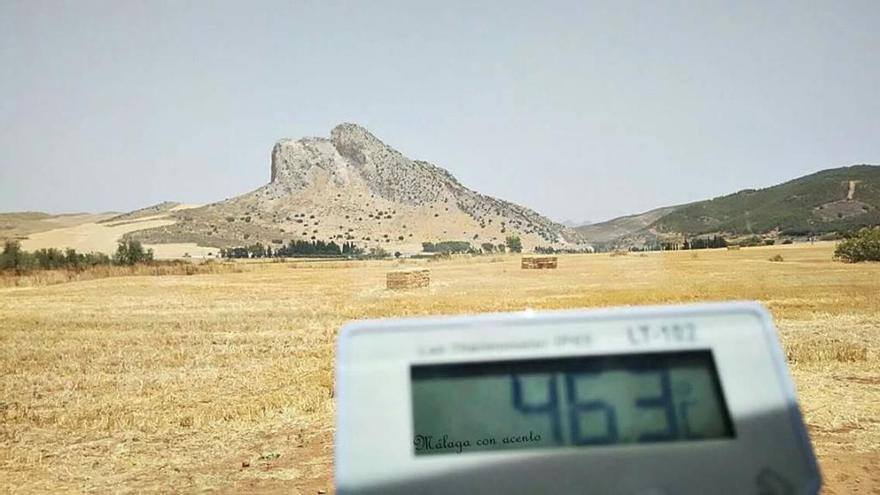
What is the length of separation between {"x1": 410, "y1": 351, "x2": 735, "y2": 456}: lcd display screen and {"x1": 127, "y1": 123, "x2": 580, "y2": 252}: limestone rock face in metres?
118

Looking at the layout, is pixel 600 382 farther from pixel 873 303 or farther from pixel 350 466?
pixel 873 303

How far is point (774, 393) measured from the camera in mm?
1198

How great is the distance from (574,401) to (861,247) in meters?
45.9

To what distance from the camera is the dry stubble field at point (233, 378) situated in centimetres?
765

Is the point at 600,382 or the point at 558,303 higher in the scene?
the point at 600,382

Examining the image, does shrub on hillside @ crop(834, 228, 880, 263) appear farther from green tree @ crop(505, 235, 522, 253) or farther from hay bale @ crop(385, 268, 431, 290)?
green tree @ crop(505, 235, 522, 253)

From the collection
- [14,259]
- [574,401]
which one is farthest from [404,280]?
[574,401]

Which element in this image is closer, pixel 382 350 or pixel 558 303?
pixel 382 350

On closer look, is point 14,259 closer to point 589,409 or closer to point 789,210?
point 589,409

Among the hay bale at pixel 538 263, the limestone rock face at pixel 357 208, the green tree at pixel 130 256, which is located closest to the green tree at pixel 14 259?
the green tree at pixel 130 256

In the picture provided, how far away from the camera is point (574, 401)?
121 cm

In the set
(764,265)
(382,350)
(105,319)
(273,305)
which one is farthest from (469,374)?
(764,265)

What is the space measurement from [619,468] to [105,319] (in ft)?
79.7

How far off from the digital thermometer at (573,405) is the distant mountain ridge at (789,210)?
259 feet
